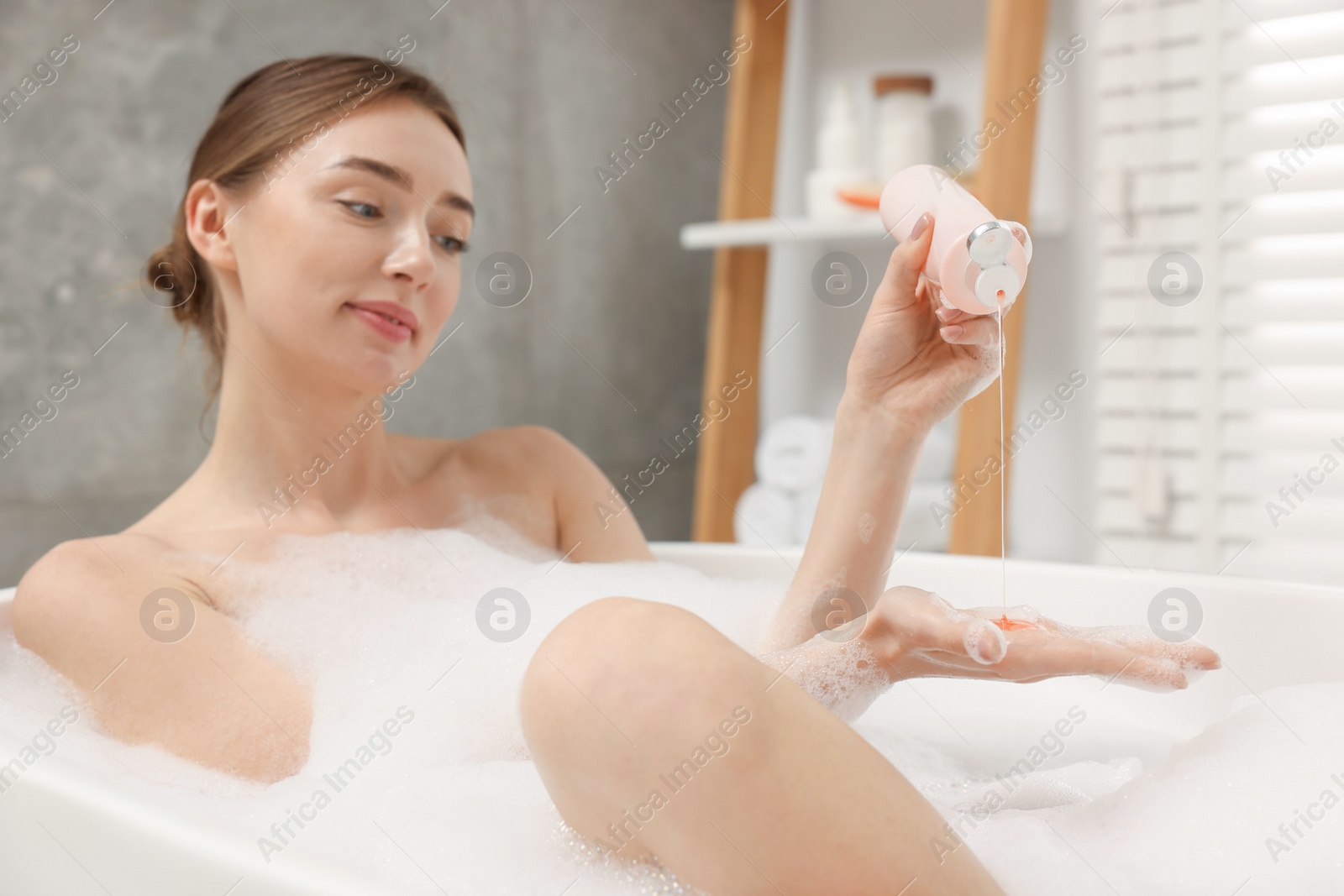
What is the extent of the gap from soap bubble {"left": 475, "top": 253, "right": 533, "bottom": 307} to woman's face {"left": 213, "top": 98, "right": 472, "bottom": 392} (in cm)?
117

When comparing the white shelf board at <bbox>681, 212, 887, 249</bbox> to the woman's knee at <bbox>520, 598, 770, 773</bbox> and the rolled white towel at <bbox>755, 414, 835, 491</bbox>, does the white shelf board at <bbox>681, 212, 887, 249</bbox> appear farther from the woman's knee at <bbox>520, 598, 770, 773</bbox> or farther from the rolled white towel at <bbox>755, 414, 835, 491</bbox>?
the woman's knee at <bbox>520, 598, 770, 773</bbox>

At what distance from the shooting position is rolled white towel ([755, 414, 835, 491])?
2.11m

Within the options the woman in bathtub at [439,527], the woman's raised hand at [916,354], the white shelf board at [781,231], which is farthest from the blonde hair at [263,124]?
the white shelf board at [781,231]

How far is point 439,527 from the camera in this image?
124cm

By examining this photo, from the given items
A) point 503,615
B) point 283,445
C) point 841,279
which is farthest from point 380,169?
point 841,279

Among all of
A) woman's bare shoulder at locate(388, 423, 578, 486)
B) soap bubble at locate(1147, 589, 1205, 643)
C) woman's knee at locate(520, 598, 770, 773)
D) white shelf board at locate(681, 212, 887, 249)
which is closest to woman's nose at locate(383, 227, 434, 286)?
woman's bare shoulder at locate(388, 423, 578, 486)

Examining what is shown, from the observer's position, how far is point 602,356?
252cm

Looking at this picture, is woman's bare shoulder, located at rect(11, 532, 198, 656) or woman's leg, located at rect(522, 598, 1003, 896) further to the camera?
woman's bare shoulder, located at rect(11, 532, 198, 656)

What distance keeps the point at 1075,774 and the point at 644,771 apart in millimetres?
497

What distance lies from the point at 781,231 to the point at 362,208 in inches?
45.0

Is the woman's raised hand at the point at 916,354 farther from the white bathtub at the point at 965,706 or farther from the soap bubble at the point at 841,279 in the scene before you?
the soap bubble at the point at 841,279

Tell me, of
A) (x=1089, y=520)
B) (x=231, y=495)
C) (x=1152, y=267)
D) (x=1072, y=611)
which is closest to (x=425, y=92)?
(x=231, y=495)

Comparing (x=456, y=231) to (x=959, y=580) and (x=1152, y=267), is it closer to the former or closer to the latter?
(x=959, y=580)

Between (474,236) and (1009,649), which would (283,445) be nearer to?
(1009,649)
